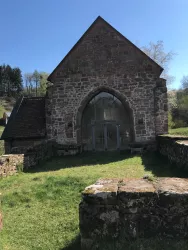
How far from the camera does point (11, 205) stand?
7.57m

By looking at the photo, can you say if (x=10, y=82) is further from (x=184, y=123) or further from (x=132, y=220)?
(x=132, y=220)

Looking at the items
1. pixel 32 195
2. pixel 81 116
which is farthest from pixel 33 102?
pixel 32 195

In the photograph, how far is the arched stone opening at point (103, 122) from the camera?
56.0 ft

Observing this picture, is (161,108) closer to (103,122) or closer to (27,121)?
(103,122)

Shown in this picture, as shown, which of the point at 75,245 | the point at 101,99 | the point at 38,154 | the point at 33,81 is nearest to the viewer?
the point at 75,245

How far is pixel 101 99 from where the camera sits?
57.1ft

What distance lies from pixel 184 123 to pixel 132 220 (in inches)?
1259

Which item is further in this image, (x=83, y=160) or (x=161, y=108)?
(x=161, y=108)

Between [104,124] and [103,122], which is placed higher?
[103,122]

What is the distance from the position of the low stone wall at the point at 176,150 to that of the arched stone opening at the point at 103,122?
3264mm

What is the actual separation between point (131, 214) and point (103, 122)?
13319 mm

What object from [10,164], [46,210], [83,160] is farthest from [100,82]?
[46,210]

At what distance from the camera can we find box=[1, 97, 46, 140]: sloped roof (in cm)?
1738

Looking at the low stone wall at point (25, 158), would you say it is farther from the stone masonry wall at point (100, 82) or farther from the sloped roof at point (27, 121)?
the sloped roof at point (27, 121)
